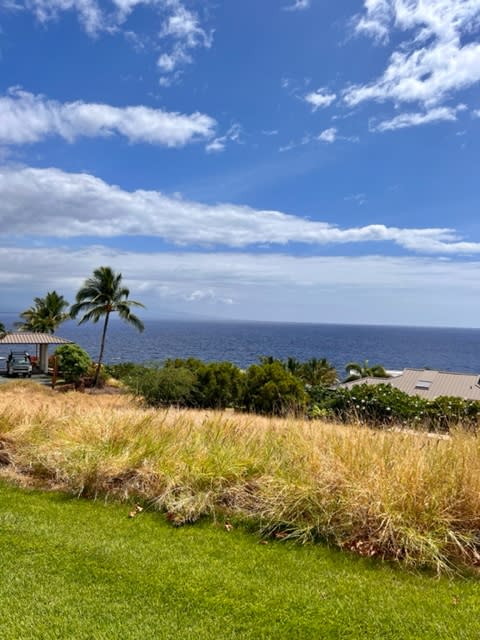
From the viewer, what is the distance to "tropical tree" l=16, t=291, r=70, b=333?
4038cm

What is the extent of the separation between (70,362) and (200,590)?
27741 millimetres

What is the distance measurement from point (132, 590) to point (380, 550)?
1992 mm

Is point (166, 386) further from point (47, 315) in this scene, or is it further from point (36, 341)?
point (47, 315)

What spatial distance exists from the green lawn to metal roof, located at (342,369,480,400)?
25.1 m

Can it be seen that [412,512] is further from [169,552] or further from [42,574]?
[42,574]

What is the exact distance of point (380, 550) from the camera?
3.57 m

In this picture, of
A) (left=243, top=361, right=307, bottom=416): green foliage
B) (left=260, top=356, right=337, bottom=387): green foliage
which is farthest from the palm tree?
(left=260, top=356, right=337, bottom=387): green foliage

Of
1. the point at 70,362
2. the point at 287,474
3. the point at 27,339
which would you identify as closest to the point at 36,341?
the point at 27,339

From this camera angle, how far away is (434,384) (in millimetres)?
31234

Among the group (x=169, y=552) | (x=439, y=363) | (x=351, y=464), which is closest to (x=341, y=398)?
(x=351, y=464)

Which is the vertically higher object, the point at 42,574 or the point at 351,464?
the point at 351,464

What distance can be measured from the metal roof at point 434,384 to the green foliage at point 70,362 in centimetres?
1762

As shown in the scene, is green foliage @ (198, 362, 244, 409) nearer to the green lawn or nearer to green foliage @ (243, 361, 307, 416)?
green foliage @ (243, 361, 307, 416)

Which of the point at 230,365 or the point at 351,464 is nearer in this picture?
the point at 351,464
